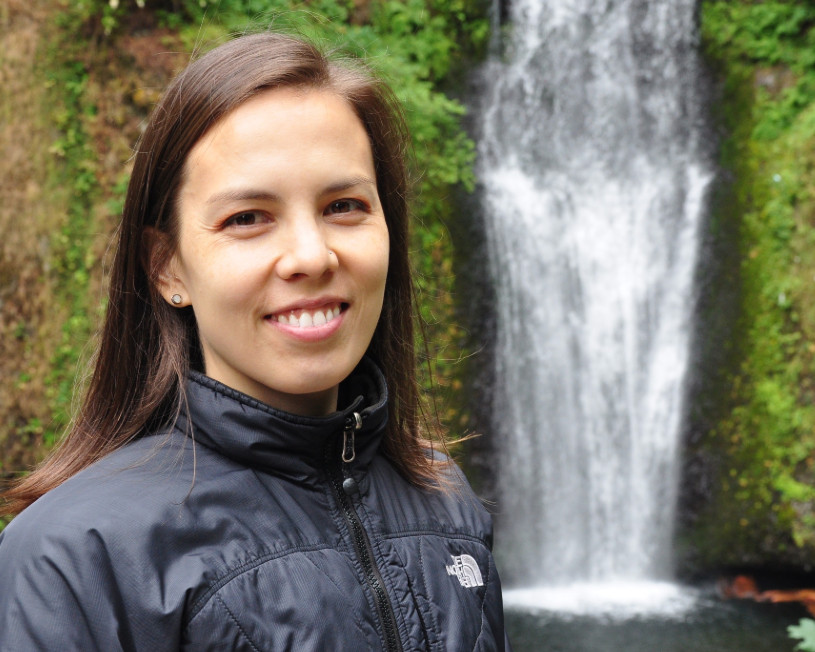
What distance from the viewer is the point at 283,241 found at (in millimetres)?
1164

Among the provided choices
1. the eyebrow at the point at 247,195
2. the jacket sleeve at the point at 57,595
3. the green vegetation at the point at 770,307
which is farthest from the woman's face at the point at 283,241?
the green vegetation at the point at 770,307

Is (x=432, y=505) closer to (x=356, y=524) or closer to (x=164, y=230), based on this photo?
(x=356, y=524)

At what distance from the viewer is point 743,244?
7.00 metres

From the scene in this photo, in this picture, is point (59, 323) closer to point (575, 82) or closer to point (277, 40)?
point (575, 82)

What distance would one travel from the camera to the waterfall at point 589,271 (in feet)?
23.4

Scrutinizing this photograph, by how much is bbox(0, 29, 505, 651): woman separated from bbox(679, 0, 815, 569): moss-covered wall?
5936mm

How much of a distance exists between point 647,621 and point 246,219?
5477 millimetres

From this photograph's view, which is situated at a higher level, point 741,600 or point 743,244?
point 743,244

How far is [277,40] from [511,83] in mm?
6487

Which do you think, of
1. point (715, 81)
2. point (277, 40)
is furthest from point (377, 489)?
point (715, 81)

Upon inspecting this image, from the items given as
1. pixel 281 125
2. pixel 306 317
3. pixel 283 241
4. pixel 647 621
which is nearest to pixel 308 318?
pixel 306 317

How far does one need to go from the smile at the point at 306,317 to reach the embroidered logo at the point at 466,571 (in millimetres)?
431

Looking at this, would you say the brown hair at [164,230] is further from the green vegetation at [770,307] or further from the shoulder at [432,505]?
the green vegetation at [770,307]

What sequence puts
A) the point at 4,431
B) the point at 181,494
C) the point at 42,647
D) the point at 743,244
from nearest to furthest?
the point at 42,647 < the point at 181,494 < the point at 4,431 < the point at 743,244
